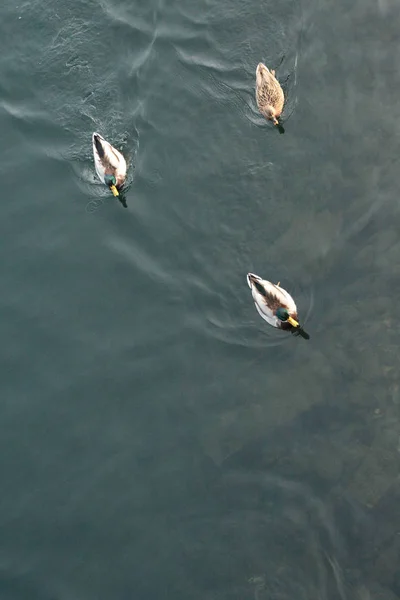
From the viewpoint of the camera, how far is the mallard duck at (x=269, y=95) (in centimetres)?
2034

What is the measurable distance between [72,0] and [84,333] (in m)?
9.28

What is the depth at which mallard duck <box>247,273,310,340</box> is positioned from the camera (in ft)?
59.0

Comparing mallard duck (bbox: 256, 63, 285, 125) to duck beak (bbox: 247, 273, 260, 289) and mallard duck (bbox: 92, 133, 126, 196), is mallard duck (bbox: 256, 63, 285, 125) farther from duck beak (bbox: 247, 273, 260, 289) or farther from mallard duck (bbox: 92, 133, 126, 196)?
duck beak (bbox: 247, 273, 260, 289)

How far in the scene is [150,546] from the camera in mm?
17078

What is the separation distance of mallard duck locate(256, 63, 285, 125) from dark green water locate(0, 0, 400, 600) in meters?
0.41

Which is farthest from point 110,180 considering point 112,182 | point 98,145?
point 98,145

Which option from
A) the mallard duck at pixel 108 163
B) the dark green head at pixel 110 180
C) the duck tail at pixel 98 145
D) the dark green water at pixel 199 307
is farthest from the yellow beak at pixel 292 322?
the duck tail at pixel 98 145

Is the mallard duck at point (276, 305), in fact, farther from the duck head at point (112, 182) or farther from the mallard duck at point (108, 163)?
the mallard duck at point (108, 163)

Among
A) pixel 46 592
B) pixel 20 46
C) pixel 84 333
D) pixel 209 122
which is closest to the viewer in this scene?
pixel 46 592

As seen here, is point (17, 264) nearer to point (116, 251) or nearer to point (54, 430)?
point (116, 251)

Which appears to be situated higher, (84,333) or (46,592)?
(84,333)

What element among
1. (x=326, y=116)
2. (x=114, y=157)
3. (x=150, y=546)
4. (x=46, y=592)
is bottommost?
(x=46, y=592)

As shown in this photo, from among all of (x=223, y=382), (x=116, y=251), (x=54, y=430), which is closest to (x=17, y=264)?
(x=116, y=251)

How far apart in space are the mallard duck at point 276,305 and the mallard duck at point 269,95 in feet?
13.4
